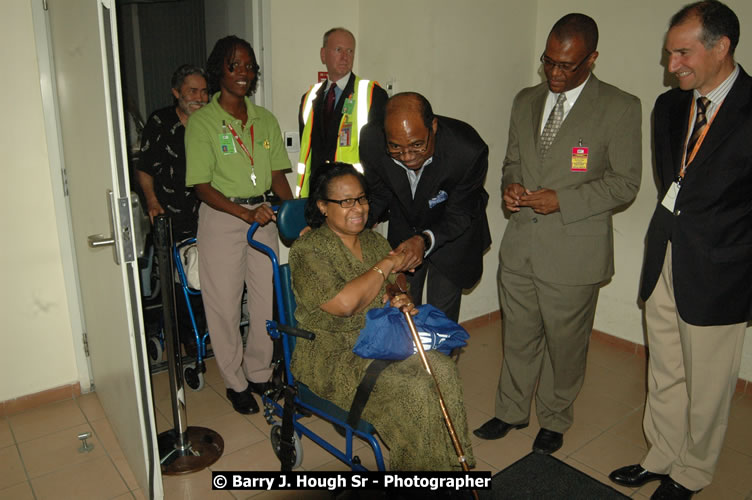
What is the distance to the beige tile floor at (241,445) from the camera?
2.41 m

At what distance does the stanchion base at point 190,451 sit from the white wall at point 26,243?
925 mm

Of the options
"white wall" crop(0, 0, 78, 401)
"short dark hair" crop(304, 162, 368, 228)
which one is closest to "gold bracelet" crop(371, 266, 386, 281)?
"short dark hair" crop(304, 162, 368, 228)

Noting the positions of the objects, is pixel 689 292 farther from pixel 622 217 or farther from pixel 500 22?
pixel 500 22

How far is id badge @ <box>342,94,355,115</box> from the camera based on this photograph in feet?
10.8

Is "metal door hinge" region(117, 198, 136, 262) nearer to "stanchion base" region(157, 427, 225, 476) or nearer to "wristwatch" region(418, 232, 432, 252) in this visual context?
"stanchion base" region(157, 427, 225, 476)

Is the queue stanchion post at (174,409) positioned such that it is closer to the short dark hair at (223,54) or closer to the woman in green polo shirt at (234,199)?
the woman in green polo shirt at (234,199)

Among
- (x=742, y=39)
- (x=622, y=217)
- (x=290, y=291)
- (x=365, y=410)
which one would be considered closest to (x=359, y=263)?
(x=290, y=291)

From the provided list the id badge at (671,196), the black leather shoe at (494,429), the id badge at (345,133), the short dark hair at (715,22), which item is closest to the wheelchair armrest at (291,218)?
the id badge at (345,133)

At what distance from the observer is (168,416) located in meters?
2.96

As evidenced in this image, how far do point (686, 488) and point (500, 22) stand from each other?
304 cm

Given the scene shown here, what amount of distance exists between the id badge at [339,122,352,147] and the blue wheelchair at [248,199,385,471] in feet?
3.23

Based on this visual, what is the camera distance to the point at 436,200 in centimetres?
254

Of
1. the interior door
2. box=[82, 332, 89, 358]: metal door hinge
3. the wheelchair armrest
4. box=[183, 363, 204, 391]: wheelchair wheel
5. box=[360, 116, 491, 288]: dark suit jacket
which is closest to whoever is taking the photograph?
the interior door

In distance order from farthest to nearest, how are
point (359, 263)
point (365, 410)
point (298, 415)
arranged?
point (298, 415)
point (359, 263)
point (365, 410)
